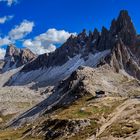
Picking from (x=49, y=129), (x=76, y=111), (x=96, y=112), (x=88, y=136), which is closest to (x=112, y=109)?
(x=96, y=112)

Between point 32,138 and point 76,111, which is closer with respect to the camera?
point 32,138

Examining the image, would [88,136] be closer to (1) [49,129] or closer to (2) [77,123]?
(2) [77,123]

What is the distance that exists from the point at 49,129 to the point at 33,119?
6064 centimetres

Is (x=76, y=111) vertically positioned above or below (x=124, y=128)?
above

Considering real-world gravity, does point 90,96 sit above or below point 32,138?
above

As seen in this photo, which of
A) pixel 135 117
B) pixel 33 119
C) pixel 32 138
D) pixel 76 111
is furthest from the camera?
pixel 33 119

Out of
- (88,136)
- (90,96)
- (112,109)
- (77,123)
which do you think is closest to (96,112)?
(112,109)

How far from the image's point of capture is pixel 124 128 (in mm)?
106750

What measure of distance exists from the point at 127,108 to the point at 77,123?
20.2 metres

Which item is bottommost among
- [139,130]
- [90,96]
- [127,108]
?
[139,130]

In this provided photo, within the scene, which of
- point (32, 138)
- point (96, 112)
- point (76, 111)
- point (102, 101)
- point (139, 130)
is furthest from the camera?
point (102, 101)

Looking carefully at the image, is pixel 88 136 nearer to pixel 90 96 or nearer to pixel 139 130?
pixel 139 130

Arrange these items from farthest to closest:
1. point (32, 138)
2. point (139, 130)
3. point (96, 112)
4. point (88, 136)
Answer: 1. point (96, 112)
2. point (32, 138)
3. point (88, 136)
4. point (139, 130)

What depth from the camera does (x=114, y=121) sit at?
395ft
